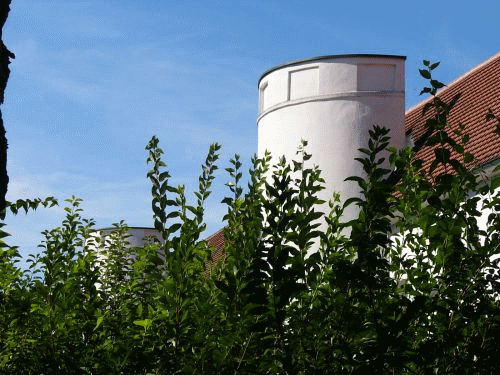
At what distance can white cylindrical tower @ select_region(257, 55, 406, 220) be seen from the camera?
21281 mm

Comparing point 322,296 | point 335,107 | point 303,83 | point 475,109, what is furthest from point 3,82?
point 303,83

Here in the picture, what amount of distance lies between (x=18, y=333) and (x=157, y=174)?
213 cm

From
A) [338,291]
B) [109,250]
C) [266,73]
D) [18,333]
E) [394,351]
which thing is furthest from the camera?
[266,73]

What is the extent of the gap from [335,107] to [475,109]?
10.6ft

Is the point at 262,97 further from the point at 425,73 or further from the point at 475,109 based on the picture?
the point at 425,73

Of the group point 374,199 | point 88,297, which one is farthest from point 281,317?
point 88,297

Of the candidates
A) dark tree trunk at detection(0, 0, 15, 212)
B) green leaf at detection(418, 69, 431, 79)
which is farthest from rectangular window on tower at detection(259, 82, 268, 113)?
green leaf at detection(418, 69, 431, 79)

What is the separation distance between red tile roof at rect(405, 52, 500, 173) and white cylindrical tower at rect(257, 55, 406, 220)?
3.48 ft

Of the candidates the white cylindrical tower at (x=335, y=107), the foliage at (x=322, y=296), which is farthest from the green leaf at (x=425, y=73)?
the white cylindrical tower at (x=335, y=107)

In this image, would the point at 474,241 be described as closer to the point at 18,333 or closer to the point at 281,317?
the point at 281,317

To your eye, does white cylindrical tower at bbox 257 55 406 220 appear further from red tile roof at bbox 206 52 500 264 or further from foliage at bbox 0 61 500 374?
foliage at bbox 0 61 500 374

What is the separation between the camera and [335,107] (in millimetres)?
21703

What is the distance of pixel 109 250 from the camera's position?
12039 millimetres

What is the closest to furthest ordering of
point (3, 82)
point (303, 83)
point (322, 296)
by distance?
point (322, 296)
point (3, 82)
point (303, 83)
